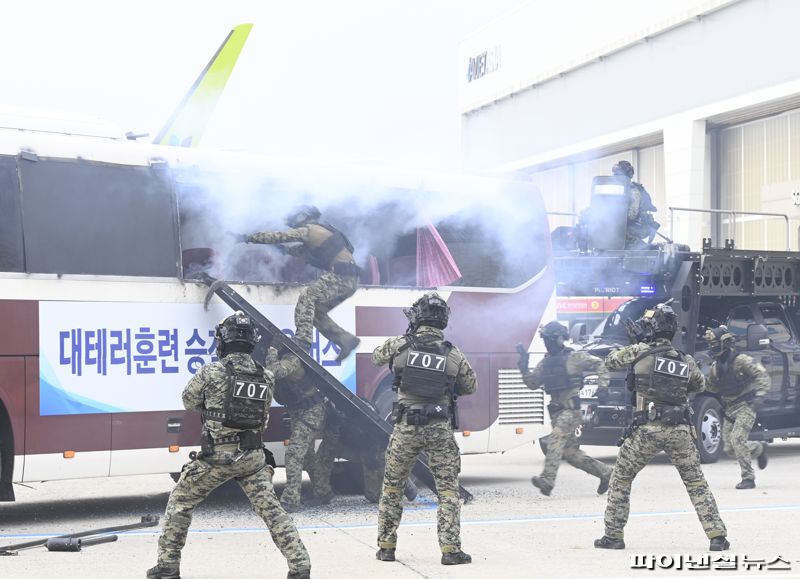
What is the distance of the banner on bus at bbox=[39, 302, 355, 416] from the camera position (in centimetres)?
1048

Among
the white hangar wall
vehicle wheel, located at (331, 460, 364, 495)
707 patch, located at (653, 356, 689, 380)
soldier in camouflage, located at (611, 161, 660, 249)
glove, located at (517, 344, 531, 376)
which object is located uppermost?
the white hangar wall

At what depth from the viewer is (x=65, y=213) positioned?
1070 cm

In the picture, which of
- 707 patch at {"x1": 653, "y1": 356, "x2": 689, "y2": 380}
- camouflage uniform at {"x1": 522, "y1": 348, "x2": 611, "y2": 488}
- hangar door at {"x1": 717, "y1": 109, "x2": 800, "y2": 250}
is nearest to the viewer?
707 patch at {"x1": 653, "y1": 356, "x2": 689, "y2": 380}

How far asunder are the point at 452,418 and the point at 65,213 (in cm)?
401

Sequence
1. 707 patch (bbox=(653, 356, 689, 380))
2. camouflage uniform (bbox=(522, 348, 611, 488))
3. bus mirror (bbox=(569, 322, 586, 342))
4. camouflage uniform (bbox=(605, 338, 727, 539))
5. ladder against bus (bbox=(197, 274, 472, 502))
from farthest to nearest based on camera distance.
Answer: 1. bus mirror (bbox=(569, 322, 586, 342))
2. camouflage uniform (bbox=(522, 348, 611, 488))
3. ladder against bus (bbox=(197, 274, 472, 502))
4. 707 patch (bbox=(653, 356, 689, 380))
5. camouflage uniform (bbox=(605, 338, 727, 539))

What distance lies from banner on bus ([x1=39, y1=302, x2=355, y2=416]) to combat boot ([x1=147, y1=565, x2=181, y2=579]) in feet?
9.99

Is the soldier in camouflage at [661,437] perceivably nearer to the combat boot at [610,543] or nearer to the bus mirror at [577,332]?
the combat boot at [610,543]

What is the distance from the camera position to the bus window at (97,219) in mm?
10531

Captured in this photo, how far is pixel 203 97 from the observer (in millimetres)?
15648

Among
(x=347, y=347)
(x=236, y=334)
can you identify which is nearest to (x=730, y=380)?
(x=347, y=347)

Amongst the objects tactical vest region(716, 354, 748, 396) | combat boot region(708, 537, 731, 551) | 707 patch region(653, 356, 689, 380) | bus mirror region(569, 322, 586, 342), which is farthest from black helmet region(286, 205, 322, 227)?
bus mirror region(569, 322, 586, 342)

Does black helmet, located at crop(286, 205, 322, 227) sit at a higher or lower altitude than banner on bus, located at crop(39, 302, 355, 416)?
higher

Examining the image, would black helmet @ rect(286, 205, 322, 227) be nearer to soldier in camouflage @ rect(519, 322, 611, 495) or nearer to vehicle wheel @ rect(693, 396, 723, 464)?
soldier in camouflage @ rect(519, 322, 611, 495)

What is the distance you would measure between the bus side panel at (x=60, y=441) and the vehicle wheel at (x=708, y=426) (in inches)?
312
